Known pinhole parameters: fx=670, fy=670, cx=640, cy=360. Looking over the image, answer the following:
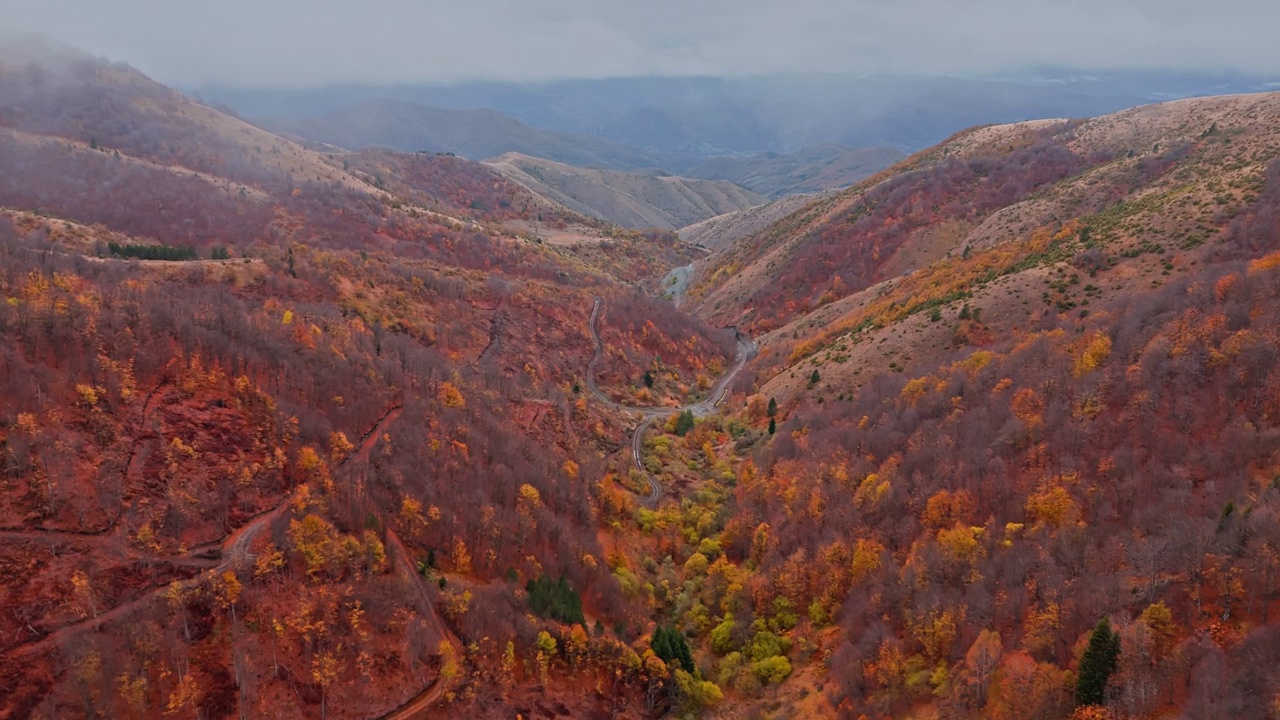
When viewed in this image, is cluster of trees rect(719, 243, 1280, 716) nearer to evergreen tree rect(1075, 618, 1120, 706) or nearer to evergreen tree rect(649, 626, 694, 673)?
evergreen tree rect(1075, 618, 1120, 706)

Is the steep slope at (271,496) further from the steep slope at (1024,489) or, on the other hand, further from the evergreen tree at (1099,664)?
the evergreen tree at (1099,664)

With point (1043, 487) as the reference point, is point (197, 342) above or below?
above

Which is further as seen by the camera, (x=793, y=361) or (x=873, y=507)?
(x=793, y=361)

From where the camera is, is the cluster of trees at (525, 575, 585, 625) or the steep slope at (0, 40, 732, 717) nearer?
the steep slope at (0, 40, 732, 717)

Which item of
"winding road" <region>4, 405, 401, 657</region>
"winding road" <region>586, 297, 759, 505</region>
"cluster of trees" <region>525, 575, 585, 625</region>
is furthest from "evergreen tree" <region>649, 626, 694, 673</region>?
"winding road" <region>4, 405, 401, 657</region>

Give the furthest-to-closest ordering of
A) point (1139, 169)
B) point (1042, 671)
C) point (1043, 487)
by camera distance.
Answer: point (1139, 169) < point (1043, 487) < point (1042, 671)

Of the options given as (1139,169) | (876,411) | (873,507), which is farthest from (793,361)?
(1139,169)

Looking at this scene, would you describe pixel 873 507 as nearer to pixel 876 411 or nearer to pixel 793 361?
pixel 876 411
